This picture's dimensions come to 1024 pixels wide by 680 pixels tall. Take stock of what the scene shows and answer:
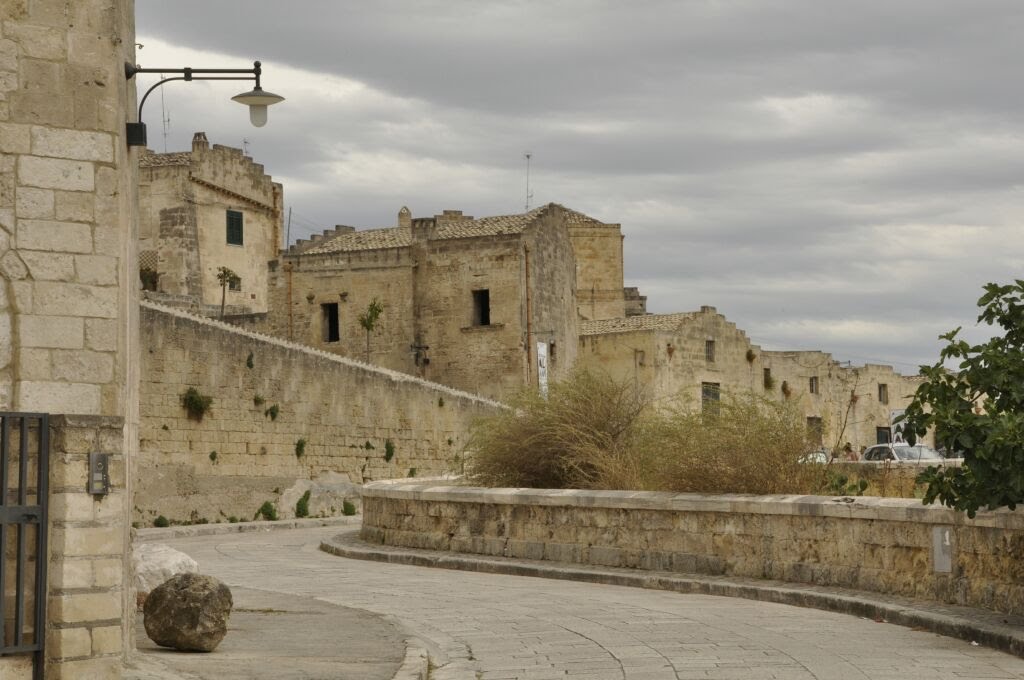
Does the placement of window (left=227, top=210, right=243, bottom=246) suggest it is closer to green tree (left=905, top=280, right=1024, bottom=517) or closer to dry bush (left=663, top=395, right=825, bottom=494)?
dry bush (left=663, top=395, right=825, bottom=494)

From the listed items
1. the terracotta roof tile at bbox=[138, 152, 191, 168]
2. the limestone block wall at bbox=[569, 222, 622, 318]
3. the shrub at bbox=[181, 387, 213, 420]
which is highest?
the terracotta roof tile at bbox=[138, 152, 191, 168]

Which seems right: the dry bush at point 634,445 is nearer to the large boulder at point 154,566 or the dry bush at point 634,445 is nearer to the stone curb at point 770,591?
the stone curb at point 770,591

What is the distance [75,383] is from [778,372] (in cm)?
5189

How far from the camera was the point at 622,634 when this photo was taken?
12016 mm

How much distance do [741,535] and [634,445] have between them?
419 cm

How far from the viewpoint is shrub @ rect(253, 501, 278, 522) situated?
3112 centimetres

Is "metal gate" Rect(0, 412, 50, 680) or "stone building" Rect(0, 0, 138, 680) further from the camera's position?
"stone building" Rect(0, 0, 138, 680)

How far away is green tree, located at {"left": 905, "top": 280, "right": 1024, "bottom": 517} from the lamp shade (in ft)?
20.4

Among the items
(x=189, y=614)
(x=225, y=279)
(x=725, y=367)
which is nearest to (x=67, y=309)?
(x=189, y=614)

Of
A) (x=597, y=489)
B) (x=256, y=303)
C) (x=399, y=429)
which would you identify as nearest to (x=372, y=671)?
(x=597, y=489)

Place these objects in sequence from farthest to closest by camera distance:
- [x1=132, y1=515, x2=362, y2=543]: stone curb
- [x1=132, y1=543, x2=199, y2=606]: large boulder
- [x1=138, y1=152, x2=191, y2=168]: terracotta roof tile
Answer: [x1=138, y1=152, x2=191, y2=168]: terracotta roof tile
[x1=132, y1=515, x2=362, y2=543]: stone curb
[x1=132, y1=543, x2=199, y2=606]: large boulder

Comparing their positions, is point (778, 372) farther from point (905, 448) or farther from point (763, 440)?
point (763, 440)

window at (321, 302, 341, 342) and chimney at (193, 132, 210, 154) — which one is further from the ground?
chimney at (193, 132, 210, 154)

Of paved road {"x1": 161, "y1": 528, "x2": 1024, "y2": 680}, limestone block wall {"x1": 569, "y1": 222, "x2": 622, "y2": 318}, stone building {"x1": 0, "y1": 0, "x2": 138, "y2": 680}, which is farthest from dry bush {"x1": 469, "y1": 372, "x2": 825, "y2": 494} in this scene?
limestone block wall {"x1": 569, "y1": 222, "x2": 622, "y2": 318}
